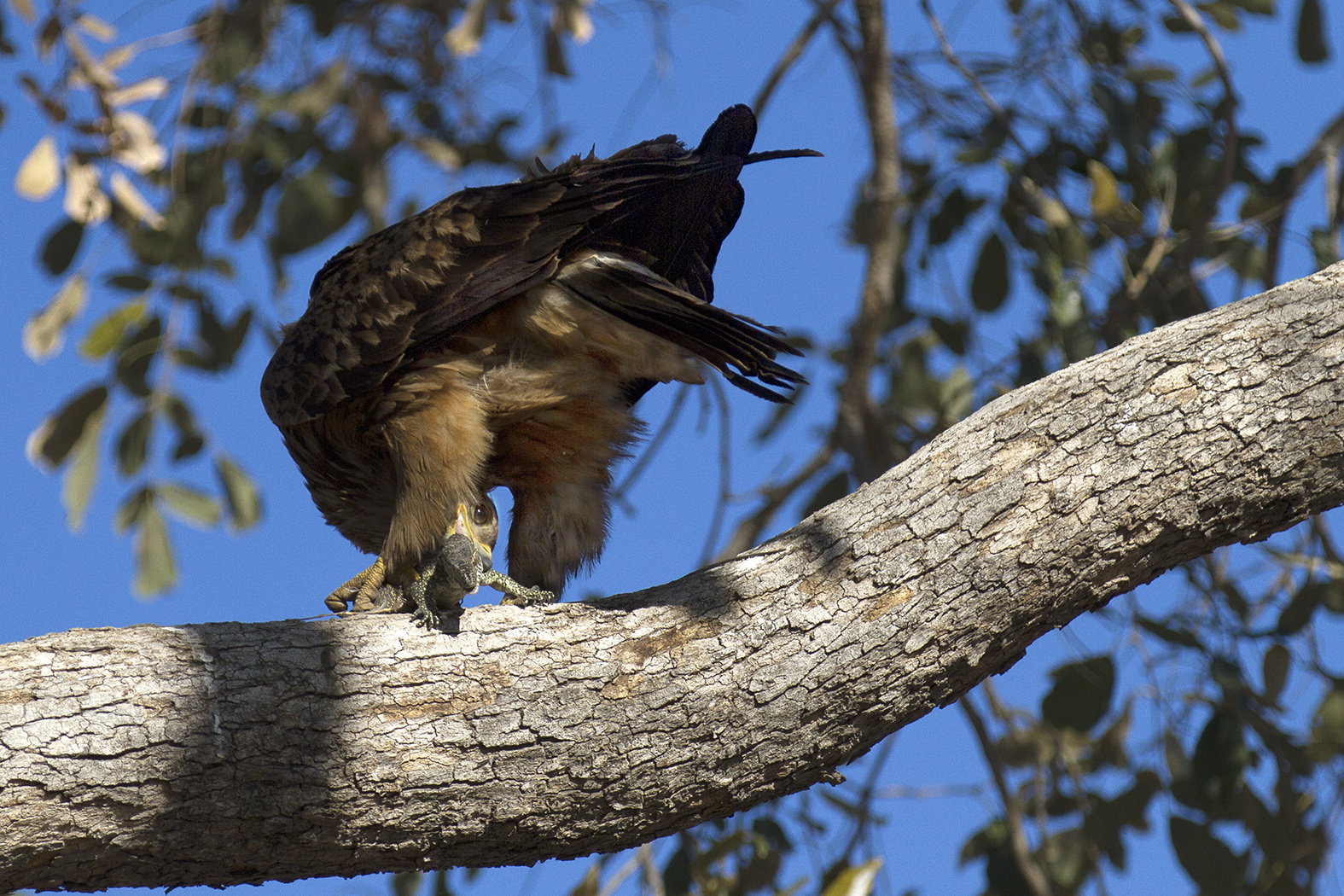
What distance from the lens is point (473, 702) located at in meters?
2.09

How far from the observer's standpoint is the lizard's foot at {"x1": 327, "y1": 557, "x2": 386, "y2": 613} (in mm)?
2645

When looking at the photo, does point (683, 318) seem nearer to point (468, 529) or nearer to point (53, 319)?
point (468, 529)

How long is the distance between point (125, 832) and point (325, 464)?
47.5 inches

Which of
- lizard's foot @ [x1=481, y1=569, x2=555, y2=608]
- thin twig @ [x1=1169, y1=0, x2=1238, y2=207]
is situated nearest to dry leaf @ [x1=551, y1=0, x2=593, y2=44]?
thin twig @ [x1=1169, y1=0, x2=1238, y2=207]

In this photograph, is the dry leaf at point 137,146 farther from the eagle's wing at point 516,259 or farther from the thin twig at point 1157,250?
the thin twig at point 1157,250

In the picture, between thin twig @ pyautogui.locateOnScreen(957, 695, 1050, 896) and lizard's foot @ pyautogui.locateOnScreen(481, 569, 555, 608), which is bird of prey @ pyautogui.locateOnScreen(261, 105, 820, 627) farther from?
thin twig @ pyautogui.locateOnScreen(957, 695, 1050, 896)

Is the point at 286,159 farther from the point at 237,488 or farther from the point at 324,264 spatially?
the point at 324,264

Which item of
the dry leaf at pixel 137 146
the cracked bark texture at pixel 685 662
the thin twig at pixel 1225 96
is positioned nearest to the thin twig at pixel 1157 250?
the thin twig at pixel 1225 96

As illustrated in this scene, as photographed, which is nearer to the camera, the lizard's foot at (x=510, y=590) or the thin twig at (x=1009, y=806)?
the lizard's foot at (x=510, y=590)

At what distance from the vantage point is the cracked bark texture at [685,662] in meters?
1.94

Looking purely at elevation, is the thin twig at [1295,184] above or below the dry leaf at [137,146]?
below

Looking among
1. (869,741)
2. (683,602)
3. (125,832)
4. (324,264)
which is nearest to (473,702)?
(683,602)

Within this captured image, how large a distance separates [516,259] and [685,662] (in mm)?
988

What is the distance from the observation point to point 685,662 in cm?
214
